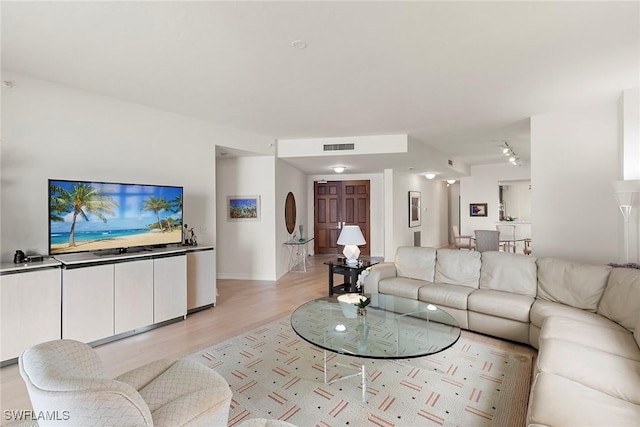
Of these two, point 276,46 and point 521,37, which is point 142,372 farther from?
point 521,37

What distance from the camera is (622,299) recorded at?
8.52 ft

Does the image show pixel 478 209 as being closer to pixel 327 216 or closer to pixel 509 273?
pixel 327 216

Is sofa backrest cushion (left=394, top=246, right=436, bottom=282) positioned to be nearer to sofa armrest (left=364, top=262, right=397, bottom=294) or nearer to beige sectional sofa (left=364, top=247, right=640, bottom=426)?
beige sectional sofa (left=364, top=247, right=640, bottom=426)

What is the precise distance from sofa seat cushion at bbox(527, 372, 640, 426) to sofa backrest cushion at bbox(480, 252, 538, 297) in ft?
6.51

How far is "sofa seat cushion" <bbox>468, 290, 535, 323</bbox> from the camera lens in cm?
307

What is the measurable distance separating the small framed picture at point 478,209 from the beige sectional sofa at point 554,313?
19.5 feet

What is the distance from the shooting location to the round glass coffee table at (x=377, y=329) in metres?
2.22

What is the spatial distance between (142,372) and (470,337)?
3134 millimetres

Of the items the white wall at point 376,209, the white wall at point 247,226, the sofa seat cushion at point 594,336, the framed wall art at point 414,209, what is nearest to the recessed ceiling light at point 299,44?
the sofa seat cushion at point 594,336

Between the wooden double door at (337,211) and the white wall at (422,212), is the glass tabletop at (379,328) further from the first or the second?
the wooden double door at (337,211)

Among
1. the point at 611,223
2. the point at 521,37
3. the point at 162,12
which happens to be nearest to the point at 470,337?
the point at 611,223

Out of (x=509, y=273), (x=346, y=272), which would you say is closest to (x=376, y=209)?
(x=346, y=272)

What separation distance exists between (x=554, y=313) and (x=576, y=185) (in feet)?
7.49

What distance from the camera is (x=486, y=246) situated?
254 inches
